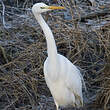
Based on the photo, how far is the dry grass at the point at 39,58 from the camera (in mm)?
5078

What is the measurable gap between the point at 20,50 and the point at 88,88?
1.14 meters

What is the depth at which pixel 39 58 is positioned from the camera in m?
5.35

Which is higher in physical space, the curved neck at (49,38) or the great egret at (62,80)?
the curved neck at (49,38)

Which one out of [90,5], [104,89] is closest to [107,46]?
[104,89]

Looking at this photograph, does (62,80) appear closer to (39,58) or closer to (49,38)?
(49,38)

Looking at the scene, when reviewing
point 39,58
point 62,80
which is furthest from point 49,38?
point 39,58

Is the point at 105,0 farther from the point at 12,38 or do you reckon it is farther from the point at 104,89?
the point at 104,89

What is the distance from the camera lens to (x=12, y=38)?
590cm

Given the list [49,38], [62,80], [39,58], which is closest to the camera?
[49,38]

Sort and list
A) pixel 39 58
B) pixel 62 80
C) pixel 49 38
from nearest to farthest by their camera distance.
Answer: pixel 49 38 → pixel 62 80 → pixel 39 58

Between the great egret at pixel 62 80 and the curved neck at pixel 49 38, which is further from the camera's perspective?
the great egret at pixel 62 80

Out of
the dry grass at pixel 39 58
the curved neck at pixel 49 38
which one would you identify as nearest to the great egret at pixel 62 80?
the curved neck at pixel 49 38

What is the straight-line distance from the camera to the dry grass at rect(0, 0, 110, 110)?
508 cm

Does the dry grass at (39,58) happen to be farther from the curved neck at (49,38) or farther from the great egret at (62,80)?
the curved neck at (49,38)
